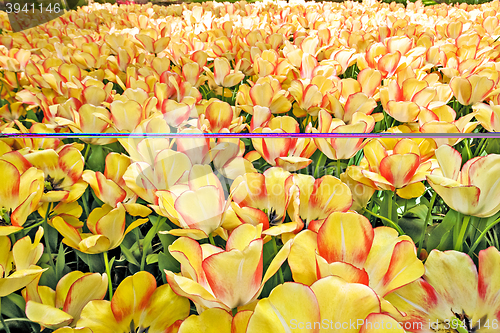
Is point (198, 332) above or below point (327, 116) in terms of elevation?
below

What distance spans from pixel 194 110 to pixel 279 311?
1.36 ft

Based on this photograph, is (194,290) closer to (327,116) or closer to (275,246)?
(275,246)

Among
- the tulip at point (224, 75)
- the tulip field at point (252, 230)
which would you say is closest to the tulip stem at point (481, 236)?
the tulip field at point (252, 230)

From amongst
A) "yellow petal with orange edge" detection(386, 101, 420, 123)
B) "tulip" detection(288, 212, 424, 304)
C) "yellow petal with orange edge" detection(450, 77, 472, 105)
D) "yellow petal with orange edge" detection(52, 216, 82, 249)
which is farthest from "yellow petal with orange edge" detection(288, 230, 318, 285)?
"yellow petal with orange edge" detection(450, 77, 472, 105)

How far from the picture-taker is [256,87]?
646 mm

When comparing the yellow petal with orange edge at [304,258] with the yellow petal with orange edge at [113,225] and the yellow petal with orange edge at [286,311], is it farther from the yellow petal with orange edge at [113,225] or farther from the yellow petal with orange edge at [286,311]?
the yellow petal with orange edge at [113,225]

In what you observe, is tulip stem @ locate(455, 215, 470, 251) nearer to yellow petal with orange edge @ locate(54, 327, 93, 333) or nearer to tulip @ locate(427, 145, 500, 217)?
tulip @ locate(427, 145, 500, 217)

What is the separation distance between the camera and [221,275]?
249 millimetres

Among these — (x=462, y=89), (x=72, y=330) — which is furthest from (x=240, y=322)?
(x=462, y=89)

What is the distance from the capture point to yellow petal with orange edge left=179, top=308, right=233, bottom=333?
0.25m

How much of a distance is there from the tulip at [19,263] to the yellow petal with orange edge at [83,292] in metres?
0.03

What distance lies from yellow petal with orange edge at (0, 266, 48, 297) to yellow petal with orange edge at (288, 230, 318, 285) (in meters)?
0.21

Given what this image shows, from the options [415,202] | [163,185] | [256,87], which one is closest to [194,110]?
[256,87]

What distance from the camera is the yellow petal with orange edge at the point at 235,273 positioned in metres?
0.25
